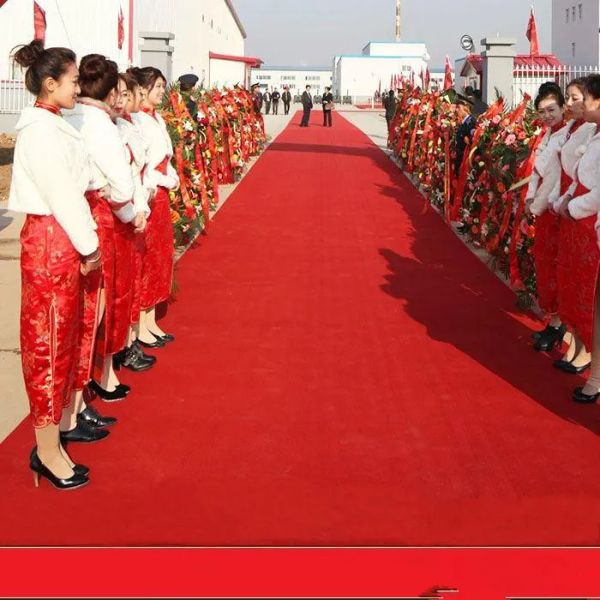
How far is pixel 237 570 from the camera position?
2.84 meters

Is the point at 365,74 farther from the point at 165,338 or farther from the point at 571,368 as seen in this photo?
the point at 571,368

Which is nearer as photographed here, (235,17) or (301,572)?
(301,572)

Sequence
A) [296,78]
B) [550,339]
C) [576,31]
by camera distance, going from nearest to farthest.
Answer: [550,339], [576,31], [296,78]

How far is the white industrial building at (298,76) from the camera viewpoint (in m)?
104

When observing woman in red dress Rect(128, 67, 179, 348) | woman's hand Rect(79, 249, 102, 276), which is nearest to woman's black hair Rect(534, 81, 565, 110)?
woman in red dress Rect(128, 67, 179, 348)

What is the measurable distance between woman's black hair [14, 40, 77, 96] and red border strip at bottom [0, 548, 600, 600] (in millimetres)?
1787

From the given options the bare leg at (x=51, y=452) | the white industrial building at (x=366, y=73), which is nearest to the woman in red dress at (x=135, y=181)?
the bare leg at (x=51, y=452)

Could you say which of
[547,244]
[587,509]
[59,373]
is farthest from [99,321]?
[547,244]

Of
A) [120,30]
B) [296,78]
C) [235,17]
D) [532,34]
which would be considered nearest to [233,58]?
[235,17]

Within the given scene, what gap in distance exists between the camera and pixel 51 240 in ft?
11.0

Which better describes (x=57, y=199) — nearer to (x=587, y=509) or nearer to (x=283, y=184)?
(x=587, y=509)

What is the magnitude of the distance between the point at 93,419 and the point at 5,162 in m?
12.9

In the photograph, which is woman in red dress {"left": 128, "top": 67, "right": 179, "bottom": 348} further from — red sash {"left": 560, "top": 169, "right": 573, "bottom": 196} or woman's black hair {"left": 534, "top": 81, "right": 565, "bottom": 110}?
woman's black hair {"left": 534, "top": 81, "right": 565, "bottom": 110}

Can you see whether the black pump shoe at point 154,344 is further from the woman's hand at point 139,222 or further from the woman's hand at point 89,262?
the woman's hand at point 89,262
